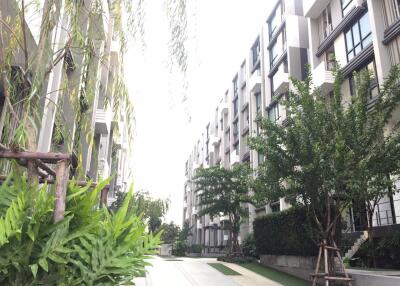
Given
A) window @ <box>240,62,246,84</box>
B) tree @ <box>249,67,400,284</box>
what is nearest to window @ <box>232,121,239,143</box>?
window @ <box>240,62,246,84</box>

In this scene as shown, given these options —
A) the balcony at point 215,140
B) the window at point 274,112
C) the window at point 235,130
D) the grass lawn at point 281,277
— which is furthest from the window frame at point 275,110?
the balcony at point 215,140

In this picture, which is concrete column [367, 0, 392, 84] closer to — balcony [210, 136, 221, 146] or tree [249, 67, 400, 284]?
tree [249, 67, 400, 284]

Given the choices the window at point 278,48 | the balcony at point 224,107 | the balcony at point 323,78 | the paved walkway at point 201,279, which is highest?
the balcony at point 224,107

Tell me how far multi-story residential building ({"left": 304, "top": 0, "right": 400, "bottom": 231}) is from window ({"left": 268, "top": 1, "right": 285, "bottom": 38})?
16.1ft

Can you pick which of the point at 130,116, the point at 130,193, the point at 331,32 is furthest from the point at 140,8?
the point at 331,32

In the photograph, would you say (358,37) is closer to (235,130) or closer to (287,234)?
(287,234)

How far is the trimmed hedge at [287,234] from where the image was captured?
12820 millimetres

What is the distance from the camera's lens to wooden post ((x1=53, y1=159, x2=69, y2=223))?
87.6 inches

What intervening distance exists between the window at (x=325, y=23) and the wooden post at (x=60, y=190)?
1956cm

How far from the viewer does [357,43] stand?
16875 mm

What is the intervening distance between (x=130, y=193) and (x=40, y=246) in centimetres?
67

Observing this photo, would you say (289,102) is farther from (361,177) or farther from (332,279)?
(332,279)

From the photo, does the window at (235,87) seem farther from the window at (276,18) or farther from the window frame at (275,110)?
the window frame at (275,110)

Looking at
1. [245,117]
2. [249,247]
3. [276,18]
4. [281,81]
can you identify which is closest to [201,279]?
[249,247]
